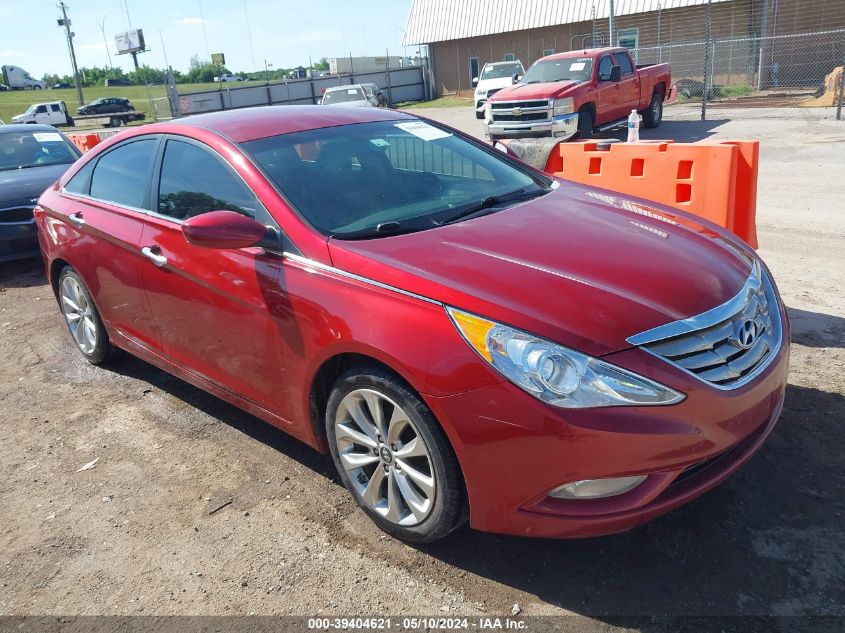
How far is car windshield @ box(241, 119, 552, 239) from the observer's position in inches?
127

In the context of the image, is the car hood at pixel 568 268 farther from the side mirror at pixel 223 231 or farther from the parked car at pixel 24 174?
the parked car at pixel 24 174

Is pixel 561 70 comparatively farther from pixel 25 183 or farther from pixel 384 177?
pixel 384 177

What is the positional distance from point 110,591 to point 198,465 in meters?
0.95

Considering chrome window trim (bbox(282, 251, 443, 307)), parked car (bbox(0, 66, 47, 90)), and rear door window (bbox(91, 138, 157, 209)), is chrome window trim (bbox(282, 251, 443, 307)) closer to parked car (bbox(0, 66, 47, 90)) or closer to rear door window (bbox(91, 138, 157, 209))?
rear door window (bbox(91, 138, 157, 209))

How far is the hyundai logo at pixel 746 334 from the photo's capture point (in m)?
2.63

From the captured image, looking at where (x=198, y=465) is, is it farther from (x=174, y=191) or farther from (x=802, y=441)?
(x=802, y=441)

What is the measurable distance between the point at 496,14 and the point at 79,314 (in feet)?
110

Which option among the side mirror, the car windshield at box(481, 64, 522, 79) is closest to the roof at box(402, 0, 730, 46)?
the car windshield at box(481, 64, 522, 79)

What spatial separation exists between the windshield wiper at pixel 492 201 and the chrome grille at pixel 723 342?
1.16m

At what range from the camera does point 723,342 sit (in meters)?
2.58

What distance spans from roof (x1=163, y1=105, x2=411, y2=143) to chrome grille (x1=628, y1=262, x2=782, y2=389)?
86.4 inches

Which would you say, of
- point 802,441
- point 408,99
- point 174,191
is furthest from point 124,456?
point 408,99

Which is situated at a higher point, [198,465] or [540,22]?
[540,22]

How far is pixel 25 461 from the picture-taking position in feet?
13.1
